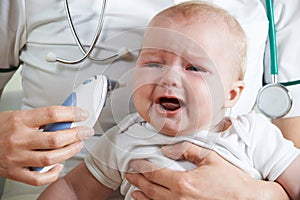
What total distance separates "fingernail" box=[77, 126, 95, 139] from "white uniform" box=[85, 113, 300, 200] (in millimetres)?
38

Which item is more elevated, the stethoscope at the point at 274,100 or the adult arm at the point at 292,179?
the stethoscope at the point at 274,100

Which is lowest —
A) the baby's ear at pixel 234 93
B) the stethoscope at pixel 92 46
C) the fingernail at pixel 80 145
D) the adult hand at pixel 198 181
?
the adult hand at pixel 198 181

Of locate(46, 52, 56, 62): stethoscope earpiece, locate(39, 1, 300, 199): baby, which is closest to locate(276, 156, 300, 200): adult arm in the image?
locate(39, 1, 300, 199): baby

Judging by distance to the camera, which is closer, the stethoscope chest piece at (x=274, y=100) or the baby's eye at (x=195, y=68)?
the baby's eye at (x=195, y=68)

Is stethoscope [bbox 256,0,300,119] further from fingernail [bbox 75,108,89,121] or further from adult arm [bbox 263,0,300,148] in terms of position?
fingernail [bbox 75,108,89,121]

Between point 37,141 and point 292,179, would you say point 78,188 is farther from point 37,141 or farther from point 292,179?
point 292,179

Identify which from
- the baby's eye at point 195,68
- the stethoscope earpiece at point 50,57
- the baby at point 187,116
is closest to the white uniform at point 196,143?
the baby at point 187,116

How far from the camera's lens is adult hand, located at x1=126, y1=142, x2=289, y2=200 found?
3.50ft

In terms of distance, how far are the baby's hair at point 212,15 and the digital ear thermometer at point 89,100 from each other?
0.61 ft

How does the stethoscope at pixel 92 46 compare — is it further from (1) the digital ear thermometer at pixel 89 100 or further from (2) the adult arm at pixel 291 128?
→ (2) the adult arm at pixel 291 128

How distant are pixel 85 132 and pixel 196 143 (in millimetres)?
208

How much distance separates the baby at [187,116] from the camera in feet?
3.36

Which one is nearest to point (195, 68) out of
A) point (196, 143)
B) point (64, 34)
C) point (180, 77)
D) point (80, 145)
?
point (180, 77)

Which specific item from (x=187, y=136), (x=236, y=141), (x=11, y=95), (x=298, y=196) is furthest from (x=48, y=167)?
(x=11, y=95)
